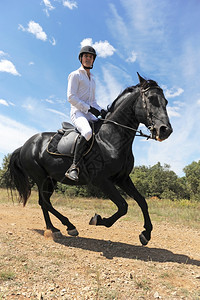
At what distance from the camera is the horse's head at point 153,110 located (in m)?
4.34

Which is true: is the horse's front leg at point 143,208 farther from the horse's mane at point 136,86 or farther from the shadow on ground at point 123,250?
the horse's mane at point 136,86

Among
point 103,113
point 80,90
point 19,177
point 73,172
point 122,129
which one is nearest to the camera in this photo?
point 73,172

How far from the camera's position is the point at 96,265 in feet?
13.3

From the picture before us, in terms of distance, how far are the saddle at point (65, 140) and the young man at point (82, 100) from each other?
7.3 inches

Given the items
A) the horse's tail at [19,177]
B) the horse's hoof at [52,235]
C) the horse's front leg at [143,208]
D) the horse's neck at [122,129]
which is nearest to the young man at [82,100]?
the horse's neck at [122,129]

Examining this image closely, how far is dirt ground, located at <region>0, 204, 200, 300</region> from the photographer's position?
3204mm

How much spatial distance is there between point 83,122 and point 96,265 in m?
2.73

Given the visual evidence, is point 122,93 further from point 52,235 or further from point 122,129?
point 52,235

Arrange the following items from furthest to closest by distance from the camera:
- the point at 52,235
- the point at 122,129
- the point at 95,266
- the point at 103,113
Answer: the point at 52,235, the point at 103,113, the point at 122,129, the point at 95,266

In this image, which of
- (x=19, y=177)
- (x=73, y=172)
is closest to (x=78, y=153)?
(x=73, y=172)

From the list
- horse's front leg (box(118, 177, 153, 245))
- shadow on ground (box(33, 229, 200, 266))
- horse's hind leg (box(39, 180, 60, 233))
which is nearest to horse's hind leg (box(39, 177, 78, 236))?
horse's hind leg (box(39, 180, 60, 233))

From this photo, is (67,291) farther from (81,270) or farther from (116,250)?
(116,250)

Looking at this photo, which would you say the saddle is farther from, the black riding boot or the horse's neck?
the horse's neck

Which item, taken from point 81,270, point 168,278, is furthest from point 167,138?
point 81,270
